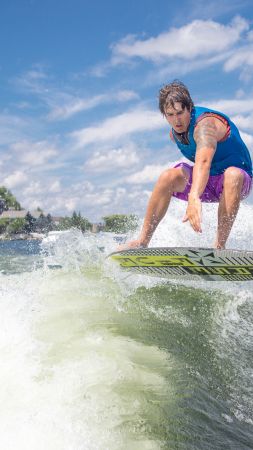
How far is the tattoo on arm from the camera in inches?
188

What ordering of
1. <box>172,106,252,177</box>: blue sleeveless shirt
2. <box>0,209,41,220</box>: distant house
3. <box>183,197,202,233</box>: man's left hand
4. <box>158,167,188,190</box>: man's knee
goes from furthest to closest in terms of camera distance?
1. <box>0,209,41,220</box>: distant house
2. <box>158,167,188,190</box>: man's knee
3. <box>172,106,252,177</box>: blue sleeveless shirt
4. <box>183,197,202,233</box>: man's left hand

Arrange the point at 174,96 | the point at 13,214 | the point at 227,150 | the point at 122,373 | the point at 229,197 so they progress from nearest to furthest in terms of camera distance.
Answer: the point at 122,373, the point at 174,96, the point at 229,197, the point at 227,150, the point at 13,214

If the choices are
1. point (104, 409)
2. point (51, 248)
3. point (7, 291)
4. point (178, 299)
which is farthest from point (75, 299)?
point (104, 409)

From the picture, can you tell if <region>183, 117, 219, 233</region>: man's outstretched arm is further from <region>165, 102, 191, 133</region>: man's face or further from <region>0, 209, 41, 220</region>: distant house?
<region>0, 209, 41, 220</region>: distant house

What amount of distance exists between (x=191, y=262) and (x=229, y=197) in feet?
3.19

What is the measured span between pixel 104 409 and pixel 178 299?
13.7 feet

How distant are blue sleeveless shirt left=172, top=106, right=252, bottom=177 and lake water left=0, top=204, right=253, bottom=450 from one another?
213cm

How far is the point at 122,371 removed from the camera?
3561mm

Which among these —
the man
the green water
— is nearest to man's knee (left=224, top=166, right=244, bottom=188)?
the man

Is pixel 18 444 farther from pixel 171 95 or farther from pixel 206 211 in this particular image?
pixel 206 211

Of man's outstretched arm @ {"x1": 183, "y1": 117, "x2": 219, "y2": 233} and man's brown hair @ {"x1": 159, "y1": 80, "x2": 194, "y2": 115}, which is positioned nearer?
man's outstretched arm @ {"x1": 183, "y1": 117, "x2": 219, "y2": 233}

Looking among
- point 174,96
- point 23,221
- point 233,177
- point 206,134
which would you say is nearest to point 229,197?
point 233,177

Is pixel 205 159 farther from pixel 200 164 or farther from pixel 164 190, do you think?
pixel 164 190

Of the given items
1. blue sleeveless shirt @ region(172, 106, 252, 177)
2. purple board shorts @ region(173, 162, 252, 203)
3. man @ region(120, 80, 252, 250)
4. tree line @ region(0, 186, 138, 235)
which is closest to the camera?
man @ region(120, 80, 252, 250)
